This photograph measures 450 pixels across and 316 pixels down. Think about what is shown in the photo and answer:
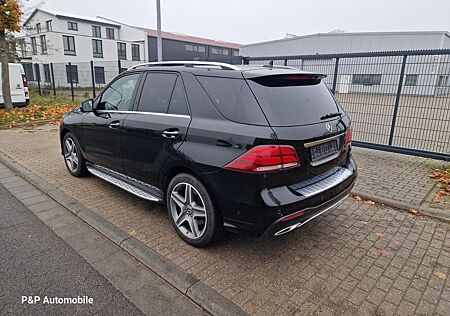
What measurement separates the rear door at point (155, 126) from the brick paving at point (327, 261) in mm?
694

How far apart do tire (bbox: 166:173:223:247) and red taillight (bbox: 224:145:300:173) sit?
1.81 feet

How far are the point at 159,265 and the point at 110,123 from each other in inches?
80.7

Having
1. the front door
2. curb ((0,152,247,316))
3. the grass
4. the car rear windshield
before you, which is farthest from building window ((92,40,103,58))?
the car rear windshield

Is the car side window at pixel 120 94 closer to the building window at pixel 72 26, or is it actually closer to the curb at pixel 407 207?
the curb at pixel 407 207

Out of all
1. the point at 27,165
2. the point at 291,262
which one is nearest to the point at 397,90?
the point at 291,262

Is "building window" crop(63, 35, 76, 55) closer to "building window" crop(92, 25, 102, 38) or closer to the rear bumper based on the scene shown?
"building window" crop(92, 25, 102, 38)

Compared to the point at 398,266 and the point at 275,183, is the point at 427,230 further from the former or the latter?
the point at 275,183

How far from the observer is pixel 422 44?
23.3m

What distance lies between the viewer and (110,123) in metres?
3.87

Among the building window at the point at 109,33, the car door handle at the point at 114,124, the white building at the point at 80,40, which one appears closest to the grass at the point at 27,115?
the car door handle at the point at 114,124

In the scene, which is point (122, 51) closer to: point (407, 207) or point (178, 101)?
point (178, 101)

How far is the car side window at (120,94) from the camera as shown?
3797 millimetres

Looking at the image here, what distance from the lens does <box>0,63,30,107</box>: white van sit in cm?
1323

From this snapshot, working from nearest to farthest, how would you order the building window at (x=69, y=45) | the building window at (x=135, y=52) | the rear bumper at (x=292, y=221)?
1. the rear bumper at (x=292, y=221)
2. the building window at (x=69, y=45)
3. the building window at (x=135, y=52)
